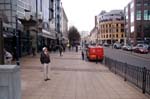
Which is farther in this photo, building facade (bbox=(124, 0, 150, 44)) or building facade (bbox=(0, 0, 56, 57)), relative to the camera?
building facade (bbox=(124, 0, 150, 44))

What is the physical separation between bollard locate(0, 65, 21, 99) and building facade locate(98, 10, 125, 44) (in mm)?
160552

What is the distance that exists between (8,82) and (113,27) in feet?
541

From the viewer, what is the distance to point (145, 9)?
11331 centimetres

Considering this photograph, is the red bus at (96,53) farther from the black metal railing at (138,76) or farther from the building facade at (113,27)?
the building facade at (113,27)

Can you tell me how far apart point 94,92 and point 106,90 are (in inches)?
36.0

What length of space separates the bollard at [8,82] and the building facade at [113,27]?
16055 centimetres

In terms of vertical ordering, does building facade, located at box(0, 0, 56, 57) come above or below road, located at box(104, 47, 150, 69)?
above

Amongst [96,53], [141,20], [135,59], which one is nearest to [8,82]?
[96,53]

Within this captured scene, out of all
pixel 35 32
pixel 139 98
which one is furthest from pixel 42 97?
pixel 35 32

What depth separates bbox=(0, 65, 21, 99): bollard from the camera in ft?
25.3

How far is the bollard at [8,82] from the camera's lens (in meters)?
7.70

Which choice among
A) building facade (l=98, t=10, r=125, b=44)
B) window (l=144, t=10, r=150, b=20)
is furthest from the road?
building facade (l=98, t=10, r=125, b=44)

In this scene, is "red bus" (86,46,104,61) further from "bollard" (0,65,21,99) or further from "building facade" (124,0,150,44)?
"building facade" (124,0,150,44)

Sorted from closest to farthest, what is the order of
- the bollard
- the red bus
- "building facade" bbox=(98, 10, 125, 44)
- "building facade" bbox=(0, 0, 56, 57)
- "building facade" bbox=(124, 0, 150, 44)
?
1. the bollard
2. "building facade" bbox=(0, 0, 56, 57)
3. the red bus
4. "building facade" bbox=(124, 0, 150, 44)
5. "building facade" bbox=(98, 10, 125, 44)
